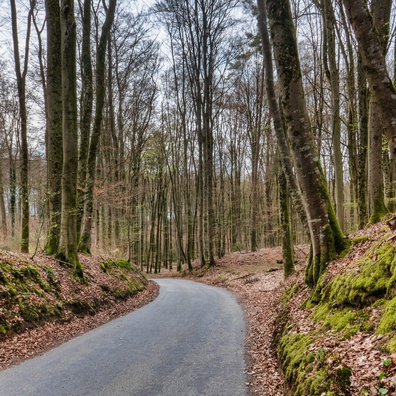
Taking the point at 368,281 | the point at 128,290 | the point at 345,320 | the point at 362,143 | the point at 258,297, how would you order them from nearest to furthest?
the point at 345,320 → the point at 368,281 → the point at 362,143 → the point at 258,297 → the point at 128,290

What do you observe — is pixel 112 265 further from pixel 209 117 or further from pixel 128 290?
pixel 209 117

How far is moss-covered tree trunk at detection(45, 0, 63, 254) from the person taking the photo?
10.2 metres

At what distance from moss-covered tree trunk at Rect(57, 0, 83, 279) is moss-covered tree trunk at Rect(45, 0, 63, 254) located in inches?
20.4

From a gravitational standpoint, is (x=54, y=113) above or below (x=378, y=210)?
above

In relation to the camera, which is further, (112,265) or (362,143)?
(112,265)

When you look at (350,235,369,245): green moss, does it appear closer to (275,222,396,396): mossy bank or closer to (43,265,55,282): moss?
(275,222,396,396): mossy bank

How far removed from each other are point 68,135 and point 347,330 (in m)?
9.28

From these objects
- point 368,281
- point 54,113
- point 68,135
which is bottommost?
point 368,281

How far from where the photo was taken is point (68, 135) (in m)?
9.74

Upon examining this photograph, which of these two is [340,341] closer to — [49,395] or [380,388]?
[380,388]

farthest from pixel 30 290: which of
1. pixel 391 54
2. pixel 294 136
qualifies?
pixel 391 54

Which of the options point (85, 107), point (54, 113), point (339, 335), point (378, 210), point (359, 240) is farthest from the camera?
point (85, 107)

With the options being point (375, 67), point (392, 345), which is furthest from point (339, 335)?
point (375, 67)

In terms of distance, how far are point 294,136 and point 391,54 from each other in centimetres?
1148
